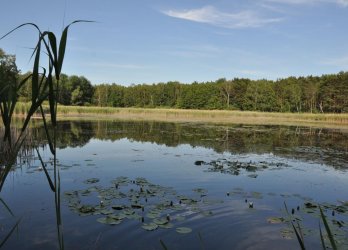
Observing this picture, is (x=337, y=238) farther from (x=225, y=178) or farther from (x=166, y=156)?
(x=166, y=156)

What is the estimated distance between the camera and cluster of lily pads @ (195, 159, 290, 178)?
1297cm

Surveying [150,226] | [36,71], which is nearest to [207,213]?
[150,226]

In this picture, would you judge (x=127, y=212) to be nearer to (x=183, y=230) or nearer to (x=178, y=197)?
(x=183, y=230)

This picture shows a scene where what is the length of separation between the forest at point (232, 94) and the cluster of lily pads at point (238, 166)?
2372 inches

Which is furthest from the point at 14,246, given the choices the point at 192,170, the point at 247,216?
the point at 192,170

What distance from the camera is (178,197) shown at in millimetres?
8898

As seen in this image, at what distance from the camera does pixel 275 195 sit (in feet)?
32.0

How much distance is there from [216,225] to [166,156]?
9.16 m

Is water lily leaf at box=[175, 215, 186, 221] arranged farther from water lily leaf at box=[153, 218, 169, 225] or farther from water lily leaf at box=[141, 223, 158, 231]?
water lily leaf at box=[141, 223, 158, 231]

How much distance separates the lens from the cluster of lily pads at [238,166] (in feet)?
42.5

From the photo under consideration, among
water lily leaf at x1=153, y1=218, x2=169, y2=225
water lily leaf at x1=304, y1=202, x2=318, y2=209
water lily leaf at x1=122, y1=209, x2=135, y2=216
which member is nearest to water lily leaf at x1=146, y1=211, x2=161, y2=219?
water lily leaf at x1=153, y1=218, x2=169, y2=225

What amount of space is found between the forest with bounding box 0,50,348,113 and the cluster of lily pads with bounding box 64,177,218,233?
206 ft

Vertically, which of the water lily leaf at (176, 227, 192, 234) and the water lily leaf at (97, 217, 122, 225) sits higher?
the water lily leaf at (97, 217, 122, 225)

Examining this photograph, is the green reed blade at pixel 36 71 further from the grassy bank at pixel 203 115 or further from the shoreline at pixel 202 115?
the shoreline at pixel 202 115
